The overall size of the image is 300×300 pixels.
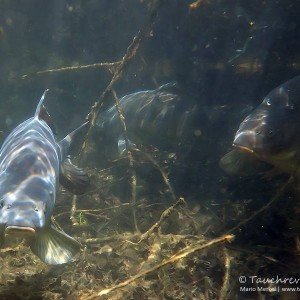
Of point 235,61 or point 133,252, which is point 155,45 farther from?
point 133,252

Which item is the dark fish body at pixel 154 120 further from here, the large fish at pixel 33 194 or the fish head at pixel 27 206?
the fish head at pixel 27 206

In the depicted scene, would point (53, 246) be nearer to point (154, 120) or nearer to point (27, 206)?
point (27, 206)

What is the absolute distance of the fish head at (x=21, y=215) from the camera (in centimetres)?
317

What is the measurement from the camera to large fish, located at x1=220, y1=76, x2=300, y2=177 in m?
4.93

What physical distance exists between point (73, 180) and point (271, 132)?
3572mm

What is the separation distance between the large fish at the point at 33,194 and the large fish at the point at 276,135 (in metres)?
3.03

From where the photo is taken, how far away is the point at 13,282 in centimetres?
323

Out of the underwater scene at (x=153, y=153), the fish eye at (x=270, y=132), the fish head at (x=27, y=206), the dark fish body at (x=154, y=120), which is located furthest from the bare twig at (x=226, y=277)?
the dark fish body at (x=154, y=120)

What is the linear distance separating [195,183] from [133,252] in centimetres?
286

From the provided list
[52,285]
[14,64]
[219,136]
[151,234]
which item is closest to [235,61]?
[219,136]

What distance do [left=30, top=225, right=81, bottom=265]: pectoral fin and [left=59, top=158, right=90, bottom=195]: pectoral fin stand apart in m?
1.82

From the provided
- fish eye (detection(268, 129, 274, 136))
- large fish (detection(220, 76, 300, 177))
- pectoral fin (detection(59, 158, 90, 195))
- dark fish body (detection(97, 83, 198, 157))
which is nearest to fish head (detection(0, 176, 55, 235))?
pectoral fin (detection(59, 158, 90, 195))

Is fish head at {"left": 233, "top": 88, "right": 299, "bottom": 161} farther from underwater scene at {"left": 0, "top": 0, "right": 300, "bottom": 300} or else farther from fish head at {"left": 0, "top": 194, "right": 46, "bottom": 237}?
fish head at {"left": 0, "top": 194, "right": 46, "bottom": 237}

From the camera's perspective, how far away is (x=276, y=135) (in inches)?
197
